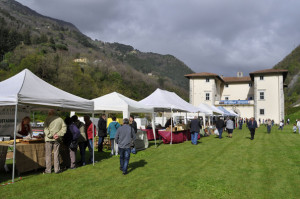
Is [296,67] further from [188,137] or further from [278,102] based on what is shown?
[188,137]

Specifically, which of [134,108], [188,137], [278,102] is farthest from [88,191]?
[278,102]

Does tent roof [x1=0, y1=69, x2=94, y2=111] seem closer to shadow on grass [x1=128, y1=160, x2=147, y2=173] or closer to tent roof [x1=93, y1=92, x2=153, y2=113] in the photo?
shadow on grass [x1=128, y1=160, x2=147, y2=173]

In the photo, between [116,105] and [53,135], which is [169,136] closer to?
[116,105]

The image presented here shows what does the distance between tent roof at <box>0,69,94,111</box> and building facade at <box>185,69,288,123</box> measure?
4312 cm

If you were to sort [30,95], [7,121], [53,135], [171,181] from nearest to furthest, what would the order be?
[171,181] < [30,95] < [53,135] < [7,121]

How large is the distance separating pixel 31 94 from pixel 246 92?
51.4m

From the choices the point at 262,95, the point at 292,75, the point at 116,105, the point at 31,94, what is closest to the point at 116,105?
the point at 116,105

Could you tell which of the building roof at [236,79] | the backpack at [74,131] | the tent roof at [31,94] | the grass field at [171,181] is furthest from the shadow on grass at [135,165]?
the building roof at [236,79]

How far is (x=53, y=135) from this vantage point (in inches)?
274

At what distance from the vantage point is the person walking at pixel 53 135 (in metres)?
6.97

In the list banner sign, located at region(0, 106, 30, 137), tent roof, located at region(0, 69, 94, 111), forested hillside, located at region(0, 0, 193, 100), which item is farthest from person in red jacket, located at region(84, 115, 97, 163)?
forested hillside, located at region(0, 0, 193, 100)

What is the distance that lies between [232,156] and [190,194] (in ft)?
17.5

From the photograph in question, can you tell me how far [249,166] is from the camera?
829cm

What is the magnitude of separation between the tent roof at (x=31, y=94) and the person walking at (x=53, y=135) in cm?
41
